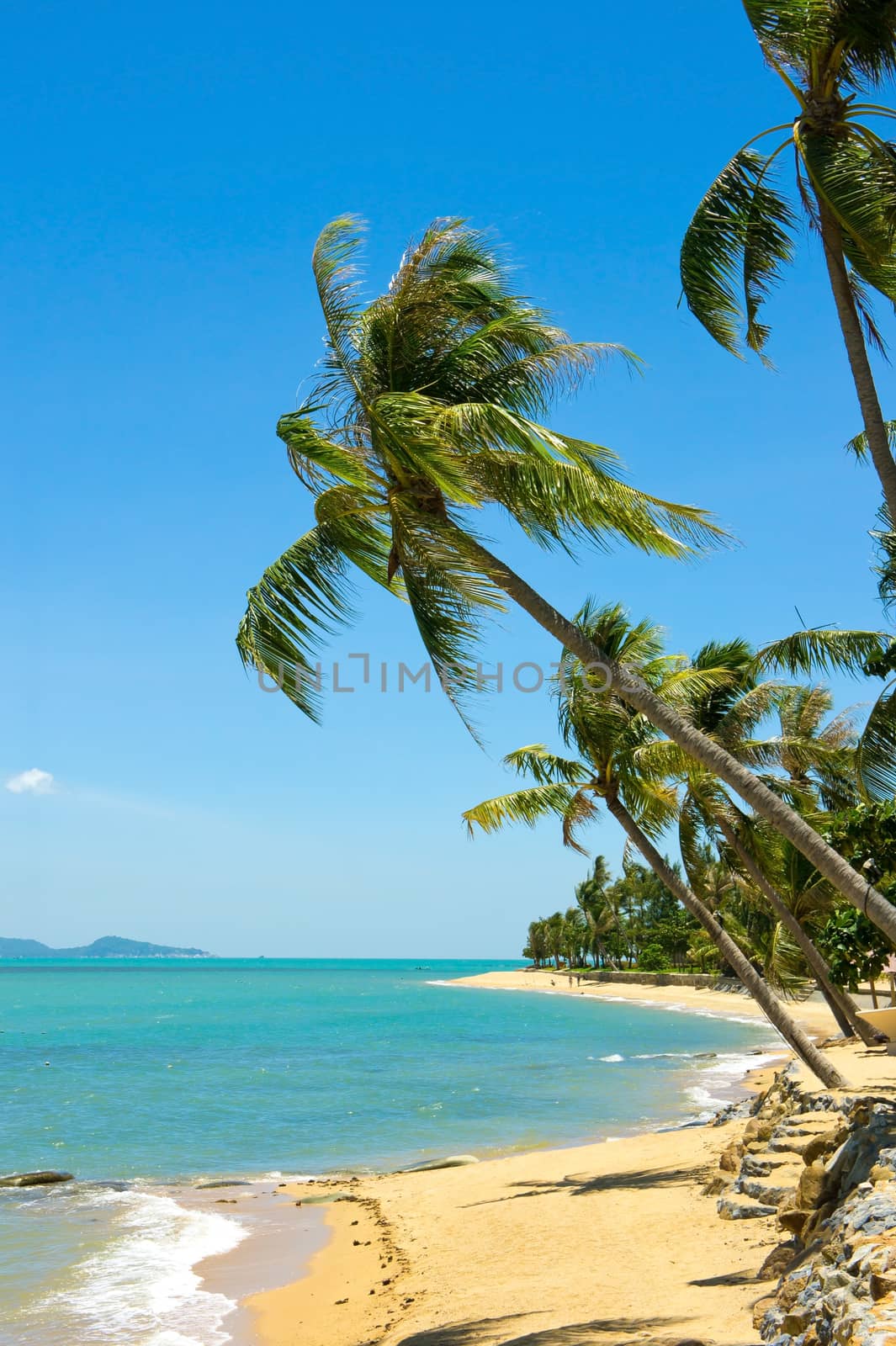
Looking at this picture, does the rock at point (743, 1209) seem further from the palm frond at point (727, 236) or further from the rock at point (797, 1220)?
the palm frond at point (727, 236)

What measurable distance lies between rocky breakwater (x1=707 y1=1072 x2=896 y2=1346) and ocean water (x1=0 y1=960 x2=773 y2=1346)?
17.7 ft

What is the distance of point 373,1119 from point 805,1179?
58.4 feet

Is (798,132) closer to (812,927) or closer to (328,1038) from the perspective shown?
(812,927)

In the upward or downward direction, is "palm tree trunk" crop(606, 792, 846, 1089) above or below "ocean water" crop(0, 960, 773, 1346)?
above

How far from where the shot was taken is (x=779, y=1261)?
698 cm

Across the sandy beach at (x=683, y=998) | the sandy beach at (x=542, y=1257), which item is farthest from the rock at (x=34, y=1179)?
the sandy beach at (x=683, y=998)

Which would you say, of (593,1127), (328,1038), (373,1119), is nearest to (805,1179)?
(593,1127)

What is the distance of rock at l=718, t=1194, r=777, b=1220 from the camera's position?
365 inches

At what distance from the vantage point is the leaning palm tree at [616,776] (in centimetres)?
1430

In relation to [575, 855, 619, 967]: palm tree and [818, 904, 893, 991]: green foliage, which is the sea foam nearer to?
[818, 904, 893, 991]: green foliage

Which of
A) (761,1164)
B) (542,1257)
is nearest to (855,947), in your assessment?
(761,1164)

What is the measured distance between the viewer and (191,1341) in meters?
9.18

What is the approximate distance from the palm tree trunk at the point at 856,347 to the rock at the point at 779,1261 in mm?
5064

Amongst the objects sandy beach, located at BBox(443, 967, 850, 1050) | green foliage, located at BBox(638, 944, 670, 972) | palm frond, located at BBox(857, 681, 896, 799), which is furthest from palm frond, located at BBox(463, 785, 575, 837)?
green foliage, located at BBox(638, 944, 670, 972)
